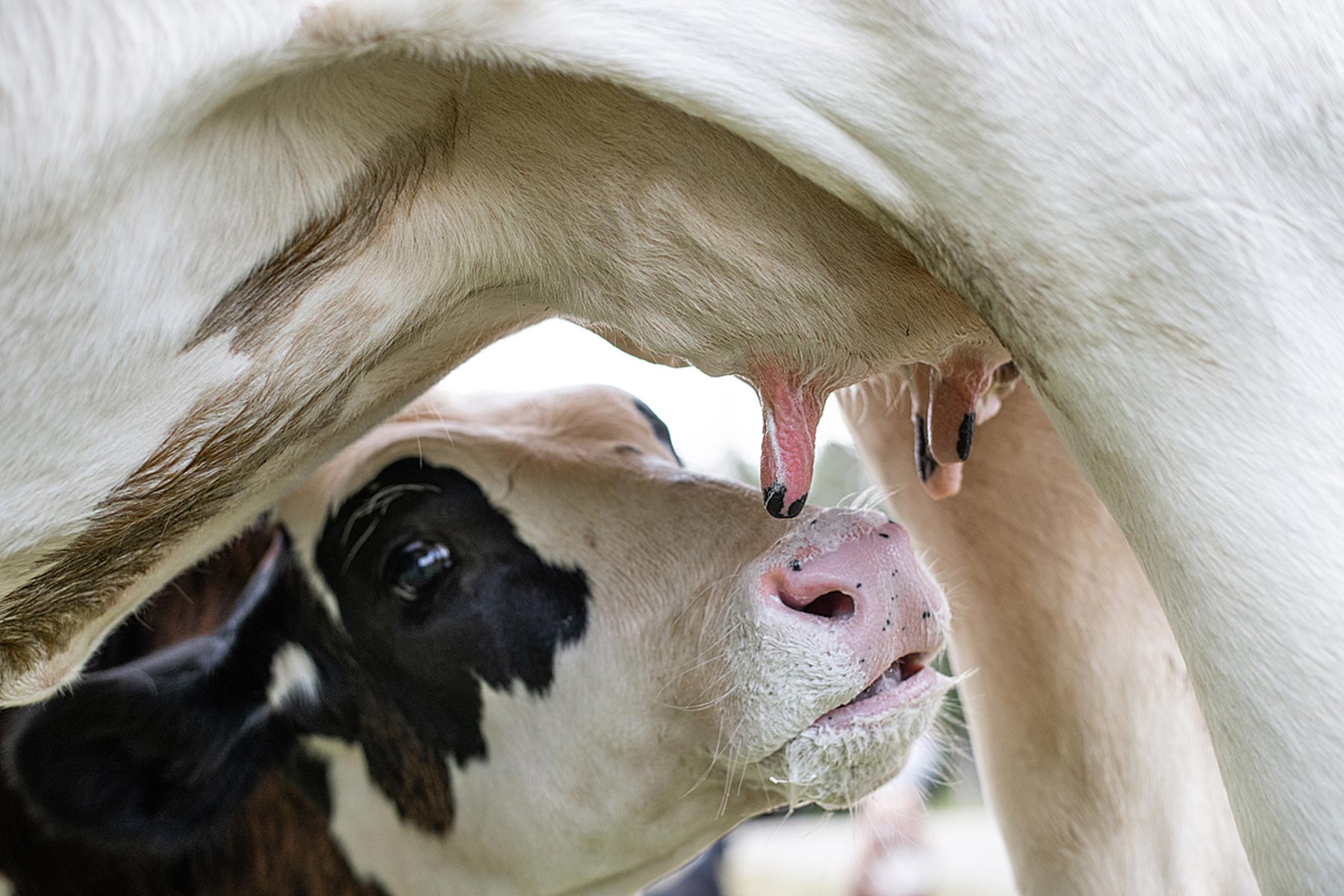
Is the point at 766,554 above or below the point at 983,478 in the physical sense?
below

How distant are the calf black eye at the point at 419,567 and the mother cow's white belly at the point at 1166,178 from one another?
2.26 ft

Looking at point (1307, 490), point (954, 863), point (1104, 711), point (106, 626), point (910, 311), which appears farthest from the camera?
point (954, 863)

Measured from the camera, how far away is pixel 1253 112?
0.66 metres

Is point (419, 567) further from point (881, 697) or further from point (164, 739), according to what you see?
point (881, 697)

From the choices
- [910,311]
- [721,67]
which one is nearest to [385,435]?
[910,311]

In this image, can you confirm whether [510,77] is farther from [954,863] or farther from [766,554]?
[954,863]

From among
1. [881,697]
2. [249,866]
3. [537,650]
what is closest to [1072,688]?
[881,697]

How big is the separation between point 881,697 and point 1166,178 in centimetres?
55

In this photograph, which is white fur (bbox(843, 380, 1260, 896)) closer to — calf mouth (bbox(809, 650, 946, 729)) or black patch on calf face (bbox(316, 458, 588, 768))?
calf mouth (bbox(809, 650, 946, 729))

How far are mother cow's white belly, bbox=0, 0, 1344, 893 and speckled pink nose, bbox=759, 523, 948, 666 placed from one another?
401mm

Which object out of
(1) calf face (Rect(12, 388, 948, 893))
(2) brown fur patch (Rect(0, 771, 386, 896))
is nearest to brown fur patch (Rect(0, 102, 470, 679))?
(1) calf face (Rect(12, 388, 948, 893))

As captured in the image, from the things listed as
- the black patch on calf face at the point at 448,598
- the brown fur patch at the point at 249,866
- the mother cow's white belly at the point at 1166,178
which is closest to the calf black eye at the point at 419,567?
the black patch on calf face at the point at 448,598

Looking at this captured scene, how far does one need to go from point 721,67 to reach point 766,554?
566 mm

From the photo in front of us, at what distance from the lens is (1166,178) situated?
657mm
